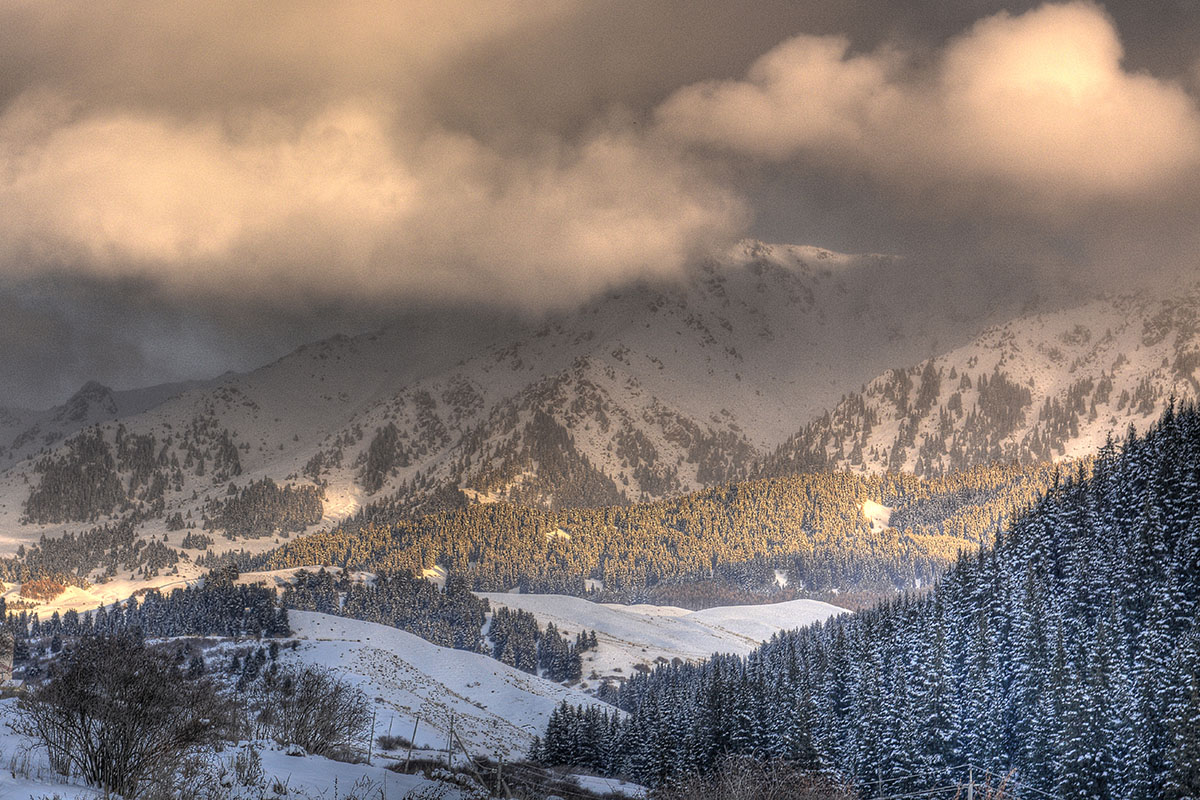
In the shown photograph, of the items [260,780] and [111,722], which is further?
[260,780]

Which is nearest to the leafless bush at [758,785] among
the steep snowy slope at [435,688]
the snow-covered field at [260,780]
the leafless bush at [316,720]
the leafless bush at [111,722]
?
the snow-covered field at [260,780]

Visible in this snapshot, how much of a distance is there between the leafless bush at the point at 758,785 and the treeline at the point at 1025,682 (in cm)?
425

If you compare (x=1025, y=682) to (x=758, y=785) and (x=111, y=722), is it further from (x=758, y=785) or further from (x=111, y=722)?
(x=111, y=722)

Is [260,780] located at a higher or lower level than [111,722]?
lower

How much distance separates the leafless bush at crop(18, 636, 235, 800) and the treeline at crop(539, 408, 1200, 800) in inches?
2446

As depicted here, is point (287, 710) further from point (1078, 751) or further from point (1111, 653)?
point (1111, 653)

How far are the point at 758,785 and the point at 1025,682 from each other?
33.7 m

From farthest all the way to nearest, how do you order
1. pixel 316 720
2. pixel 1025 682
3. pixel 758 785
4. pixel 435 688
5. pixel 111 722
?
pixel 435 688, pixel 1025 682, pixel 758 785, pixel 316 720, pixel 111 722

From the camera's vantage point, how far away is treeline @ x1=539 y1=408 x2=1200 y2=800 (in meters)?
71.4

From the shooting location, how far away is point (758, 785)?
7031 cm

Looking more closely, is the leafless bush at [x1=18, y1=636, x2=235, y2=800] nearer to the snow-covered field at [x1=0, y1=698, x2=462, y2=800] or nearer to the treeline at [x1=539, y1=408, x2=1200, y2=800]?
the snow-covered field at [x1=0, y1=698, x2=462, y2=800]

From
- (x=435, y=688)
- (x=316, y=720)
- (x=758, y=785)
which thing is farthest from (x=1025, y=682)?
(x=435, y=688)

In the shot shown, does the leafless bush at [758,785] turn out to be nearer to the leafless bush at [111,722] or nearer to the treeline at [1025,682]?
the treeline at [1025,682]

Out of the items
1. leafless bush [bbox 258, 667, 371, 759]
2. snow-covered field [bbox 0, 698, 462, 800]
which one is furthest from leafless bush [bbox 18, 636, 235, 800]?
leafless bush [bbox 258, 667, 371, 759]
